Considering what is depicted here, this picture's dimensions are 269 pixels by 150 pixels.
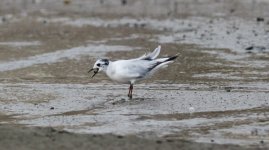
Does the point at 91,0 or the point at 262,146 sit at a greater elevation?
the point at 91,0

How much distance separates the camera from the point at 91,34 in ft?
57.5

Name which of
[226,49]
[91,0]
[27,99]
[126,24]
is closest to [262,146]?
[27,99]

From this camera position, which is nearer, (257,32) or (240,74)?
(240,74)

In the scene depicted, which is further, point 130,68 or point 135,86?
point 135,86

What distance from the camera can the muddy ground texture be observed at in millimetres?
8203

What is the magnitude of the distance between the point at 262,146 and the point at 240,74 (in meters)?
4.92

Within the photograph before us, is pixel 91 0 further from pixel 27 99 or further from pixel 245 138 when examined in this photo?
pixel 245 138

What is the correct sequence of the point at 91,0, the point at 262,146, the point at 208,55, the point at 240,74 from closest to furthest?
the point at 262,146
the point at 240,74
the point at 208,55
the point at 91,0

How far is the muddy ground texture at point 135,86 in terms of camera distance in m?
8.20

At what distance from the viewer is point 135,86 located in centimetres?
1188

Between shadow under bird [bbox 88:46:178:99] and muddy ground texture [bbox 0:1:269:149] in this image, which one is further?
shadow under bird [bbox 88:46:178:99]

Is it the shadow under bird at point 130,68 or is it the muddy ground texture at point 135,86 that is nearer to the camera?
the muddy ground texture at point 135,86

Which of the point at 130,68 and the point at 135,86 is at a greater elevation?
the point at 130,68

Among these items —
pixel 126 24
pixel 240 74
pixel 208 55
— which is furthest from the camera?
pixel 126 24
